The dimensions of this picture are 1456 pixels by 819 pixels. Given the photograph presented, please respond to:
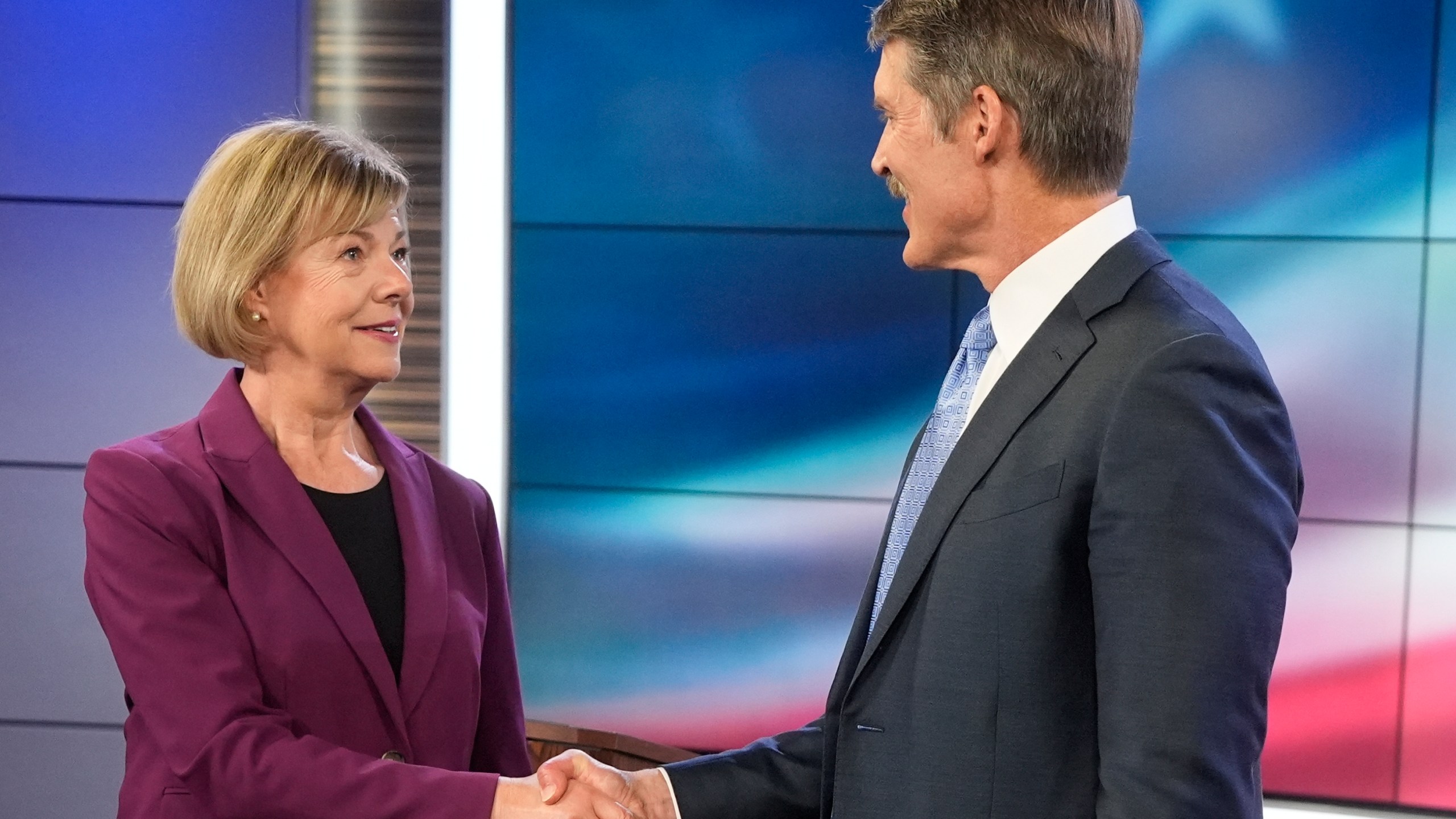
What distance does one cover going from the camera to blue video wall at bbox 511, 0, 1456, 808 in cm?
324

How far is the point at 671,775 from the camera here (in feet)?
6.21

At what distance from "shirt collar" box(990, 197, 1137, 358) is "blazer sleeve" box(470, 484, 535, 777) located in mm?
905

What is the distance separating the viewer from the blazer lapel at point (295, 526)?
1694mm

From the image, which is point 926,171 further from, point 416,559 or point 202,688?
point 202,688

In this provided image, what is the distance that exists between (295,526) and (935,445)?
839 millimetres

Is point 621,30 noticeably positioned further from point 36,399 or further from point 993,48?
point 993,48

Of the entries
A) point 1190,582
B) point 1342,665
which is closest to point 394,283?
point 1190,582

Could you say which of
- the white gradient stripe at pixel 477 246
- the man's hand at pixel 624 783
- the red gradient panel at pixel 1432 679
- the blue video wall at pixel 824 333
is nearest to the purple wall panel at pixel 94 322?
the white gradient stripe at pixel 477 246

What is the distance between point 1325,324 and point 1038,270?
7.14 ft

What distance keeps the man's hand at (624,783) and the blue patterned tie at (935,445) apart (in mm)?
514

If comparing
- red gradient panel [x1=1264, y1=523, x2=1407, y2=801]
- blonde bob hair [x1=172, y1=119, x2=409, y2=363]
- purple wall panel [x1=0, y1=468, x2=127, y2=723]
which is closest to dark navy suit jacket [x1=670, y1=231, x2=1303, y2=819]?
blonde bob hair [x1=172, y1=119, x2=409, y2=363]

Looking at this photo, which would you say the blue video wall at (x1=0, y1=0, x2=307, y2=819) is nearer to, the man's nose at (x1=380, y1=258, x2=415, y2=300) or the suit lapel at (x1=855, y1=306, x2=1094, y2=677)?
the man's nose at (x1=380, y1=258, x2=415, y2=300)

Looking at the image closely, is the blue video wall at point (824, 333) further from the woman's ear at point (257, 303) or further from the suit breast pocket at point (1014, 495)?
the suit breast pocket at point (1014, 495)

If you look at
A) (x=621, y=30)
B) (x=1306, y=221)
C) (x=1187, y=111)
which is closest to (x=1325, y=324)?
(x=1306, y=221)
